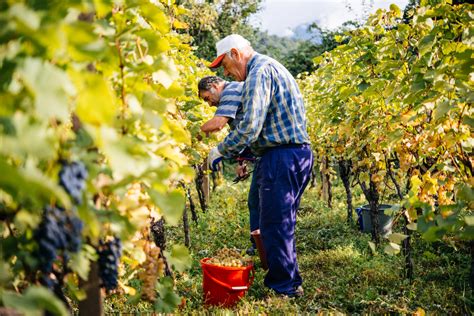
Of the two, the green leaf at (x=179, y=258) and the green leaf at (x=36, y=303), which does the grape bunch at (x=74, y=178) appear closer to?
the green leaf at (x=36, y=303)

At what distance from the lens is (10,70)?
848 millimetres

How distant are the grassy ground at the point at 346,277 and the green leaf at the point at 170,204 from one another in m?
1.75

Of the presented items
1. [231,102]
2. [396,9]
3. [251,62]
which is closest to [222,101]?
[231,102]

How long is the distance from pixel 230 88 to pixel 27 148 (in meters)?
2.88

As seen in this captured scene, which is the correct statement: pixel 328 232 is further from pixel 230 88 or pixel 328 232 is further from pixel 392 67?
pixel 392 67

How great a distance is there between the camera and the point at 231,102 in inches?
137

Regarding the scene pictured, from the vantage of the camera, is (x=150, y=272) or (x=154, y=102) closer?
(x=154, y=102)

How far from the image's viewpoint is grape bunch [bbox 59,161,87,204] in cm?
98

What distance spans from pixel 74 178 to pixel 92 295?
0.57 meters

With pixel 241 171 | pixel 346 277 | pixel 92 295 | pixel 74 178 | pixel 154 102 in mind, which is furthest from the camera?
pixel 241 171

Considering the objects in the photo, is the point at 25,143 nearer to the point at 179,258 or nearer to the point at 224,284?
the point at 179,258

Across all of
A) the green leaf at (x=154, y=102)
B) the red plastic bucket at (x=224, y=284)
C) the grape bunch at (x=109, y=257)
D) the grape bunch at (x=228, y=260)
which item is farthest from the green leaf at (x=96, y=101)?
the grape bunch at (x=228, y=260)

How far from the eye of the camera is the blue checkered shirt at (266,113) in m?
3.14

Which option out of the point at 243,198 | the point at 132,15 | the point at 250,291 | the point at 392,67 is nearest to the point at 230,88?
the point at 392,67
